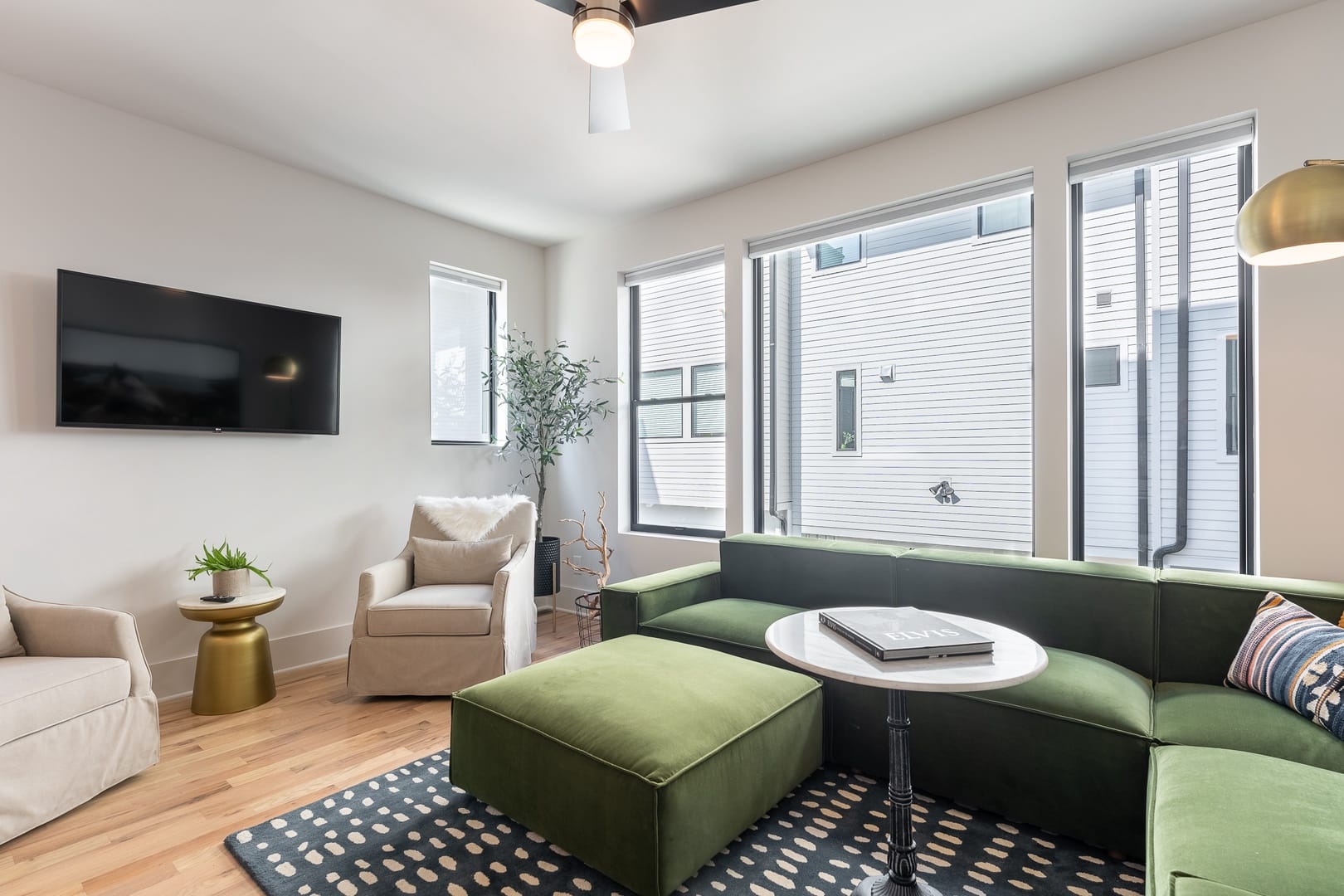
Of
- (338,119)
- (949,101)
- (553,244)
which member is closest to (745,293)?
(949,101)

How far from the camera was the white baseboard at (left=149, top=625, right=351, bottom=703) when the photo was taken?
2.99 meters

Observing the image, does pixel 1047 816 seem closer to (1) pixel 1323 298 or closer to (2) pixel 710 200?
(1) pixel 1323 298

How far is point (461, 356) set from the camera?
14.3ft

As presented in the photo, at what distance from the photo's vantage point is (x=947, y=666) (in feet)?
4.58

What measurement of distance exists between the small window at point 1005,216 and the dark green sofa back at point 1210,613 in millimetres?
1709

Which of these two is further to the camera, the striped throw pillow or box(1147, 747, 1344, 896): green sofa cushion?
the striped throw pillow

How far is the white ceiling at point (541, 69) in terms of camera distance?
226 cm

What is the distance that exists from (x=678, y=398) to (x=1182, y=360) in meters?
2.59

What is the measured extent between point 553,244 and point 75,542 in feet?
10.7

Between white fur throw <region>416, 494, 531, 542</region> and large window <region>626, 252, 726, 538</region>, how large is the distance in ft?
3.38

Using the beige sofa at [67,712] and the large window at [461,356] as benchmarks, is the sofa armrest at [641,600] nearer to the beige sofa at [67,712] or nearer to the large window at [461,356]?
the beige sofa at [67,712]

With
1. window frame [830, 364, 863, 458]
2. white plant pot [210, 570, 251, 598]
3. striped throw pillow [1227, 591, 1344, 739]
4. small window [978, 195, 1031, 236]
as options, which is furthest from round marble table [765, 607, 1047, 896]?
white plant pot [210, 570, 251, 598]

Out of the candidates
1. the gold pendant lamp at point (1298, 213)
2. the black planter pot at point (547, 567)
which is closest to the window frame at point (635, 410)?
the black planter pot at point (547, 567)

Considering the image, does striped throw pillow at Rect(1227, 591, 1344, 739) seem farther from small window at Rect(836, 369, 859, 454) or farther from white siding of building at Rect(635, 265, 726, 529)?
white siding of building at Rect(635, 265, 726, 529)
